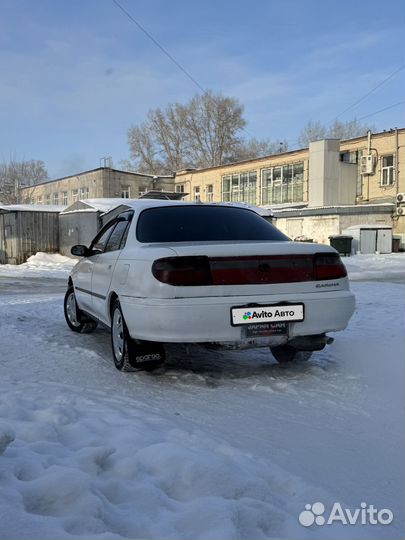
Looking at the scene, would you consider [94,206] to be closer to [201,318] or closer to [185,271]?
[185,271]

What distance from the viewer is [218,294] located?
139 inches

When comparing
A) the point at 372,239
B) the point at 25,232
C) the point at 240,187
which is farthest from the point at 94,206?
the point at 240,187

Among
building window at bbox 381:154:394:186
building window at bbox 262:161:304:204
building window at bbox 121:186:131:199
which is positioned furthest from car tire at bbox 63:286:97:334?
building window at bbox 121:186:131:199

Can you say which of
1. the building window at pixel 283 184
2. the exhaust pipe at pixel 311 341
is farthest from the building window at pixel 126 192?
the exhaust pipe at pixel 311 341

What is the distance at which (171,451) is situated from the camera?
2.43 meters

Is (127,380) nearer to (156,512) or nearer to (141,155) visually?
(156,512)

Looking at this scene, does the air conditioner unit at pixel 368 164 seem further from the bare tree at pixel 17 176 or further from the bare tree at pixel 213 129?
the bare tree at pixel 17 176

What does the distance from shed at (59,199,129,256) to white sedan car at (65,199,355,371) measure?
1698cm

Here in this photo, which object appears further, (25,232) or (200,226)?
(25,232)

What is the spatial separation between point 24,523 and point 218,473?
33.9 inches

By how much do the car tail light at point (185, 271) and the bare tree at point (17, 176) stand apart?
56854 millimetres

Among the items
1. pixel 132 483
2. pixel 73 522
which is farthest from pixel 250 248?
pixel 73 522

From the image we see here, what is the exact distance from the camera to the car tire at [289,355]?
4496 mm

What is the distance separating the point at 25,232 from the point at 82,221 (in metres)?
2.91
